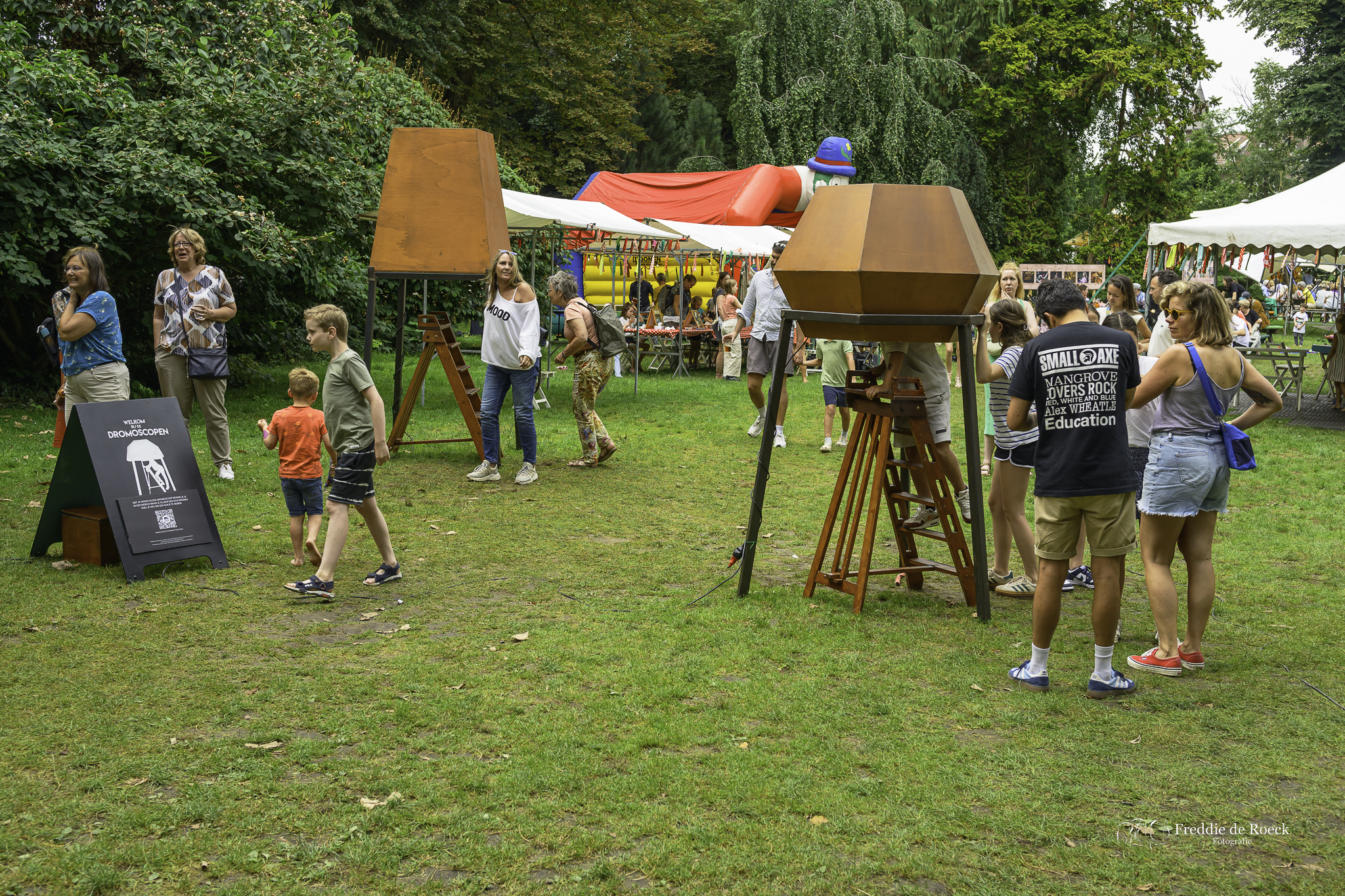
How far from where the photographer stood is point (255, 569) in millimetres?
6633

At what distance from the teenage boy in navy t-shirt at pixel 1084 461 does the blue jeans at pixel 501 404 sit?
5.43 m

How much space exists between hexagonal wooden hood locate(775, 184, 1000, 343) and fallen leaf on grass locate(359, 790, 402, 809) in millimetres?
3404

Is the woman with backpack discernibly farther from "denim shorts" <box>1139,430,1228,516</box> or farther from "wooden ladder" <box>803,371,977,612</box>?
"denim shorts" <box>1139,430,1228,516</box>

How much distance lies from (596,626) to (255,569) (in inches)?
93.8

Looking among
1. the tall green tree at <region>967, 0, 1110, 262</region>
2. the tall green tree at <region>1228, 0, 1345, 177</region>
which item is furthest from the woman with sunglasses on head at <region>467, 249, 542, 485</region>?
the tall green tree at <region>1228, 0, 1345, 177</region>

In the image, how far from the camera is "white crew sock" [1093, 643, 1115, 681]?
4828mm

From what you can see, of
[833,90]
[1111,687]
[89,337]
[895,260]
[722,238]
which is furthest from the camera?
[833,90]

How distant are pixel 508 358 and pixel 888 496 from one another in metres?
4.13

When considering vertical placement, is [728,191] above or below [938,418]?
above

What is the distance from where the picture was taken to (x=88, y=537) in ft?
21.2

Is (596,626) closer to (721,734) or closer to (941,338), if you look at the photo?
(721,734)

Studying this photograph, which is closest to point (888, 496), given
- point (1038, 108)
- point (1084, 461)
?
point (1084, 461)

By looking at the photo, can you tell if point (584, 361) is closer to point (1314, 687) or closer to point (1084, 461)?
point (1084, 461)

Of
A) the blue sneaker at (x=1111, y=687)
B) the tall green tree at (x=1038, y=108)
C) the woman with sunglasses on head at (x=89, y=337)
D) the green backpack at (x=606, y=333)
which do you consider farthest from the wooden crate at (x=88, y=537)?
the tall green tree at (x=1038, y=108)
